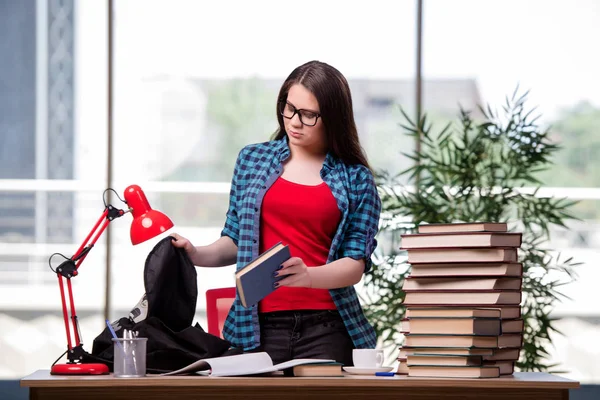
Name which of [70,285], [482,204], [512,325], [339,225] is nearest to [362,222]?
[339,225]

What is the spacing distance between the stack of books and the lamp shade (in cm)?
63

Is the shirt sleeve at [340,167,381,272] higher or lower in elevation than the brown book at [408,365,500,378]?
higher

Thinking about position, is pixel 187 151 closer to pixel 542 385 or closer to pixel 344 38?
pixel 344 38

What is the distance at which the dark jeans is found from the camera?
2.46 metres

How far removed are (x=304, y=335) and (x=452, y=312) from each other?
1.81 ft

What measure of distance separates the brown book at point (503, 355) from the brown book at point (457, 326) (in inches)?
2.1

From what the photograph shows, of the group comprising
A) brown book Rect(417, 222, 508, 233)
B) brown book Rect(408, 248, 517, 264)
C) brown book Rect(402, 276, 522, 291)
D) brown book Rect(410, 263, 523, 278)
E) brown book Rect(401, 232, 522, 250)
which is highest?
brown book Rect(417, 222, 508, 233)

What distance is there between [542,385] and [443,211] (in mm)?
2713

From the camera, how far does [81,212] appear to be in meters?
5.82

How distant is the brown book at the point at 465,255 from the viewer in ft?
6.91

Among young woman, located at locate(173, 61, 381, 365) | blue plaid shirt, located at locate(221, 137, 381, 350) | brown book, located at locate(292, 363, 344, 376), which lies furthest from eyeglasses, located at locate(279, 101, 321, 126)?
brown book, located at locate(292, 363, 344, 376)

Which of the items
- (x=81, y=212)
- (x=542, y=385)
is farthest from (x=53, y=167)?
(x=542, y=385)

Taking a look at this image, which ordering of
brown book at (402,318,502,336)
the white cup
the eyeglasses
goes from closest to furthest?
brown book at (402,318,502,336), the white cup, the eyeglasses

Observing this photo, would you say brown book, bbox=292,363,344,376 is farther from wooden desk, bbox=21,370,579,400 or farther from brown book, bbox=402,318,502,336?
brown book, bbox=402,318,502,336
